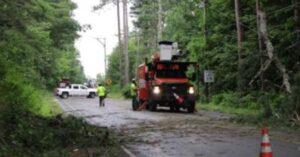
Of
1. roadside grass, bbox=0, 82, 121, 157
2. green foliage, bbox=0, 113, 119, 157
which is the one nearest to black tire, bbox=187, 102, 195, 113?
roadside grass, bbox=0, 82, 121, 157

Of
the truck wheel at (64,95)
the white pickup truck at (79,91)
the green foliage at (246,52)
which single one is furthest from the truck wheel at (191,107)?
the white pickup truck at (79,91)

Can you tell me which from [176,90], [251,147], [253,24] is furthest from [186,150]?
[253,24]

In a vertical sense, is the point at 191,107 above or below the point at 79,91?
below

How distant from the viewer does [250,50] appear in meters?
36.0

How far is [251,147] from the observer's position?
14695 mm

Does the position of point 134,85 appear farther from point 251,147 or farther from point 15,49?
point 251,147

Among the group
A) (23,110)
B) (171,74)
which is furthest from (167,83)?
(23,110)

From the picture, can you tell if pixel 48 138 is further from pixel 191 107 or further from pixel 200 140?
pixel 191 107

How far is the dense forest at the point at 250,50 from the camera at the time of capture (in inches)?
1004

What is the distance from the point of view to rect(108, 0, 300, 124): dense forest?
25500 mm

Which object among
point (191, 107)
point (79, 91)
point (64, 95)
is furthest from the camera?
point (79, 91)

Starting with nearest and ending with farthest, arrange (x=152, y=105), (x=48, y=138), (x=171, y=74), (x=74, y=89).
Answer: (x=48, y=138) < (x=152, y=105) < (x=171, y=74) < (x=74, y=89)

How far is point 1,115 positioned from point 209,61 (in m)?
31.1

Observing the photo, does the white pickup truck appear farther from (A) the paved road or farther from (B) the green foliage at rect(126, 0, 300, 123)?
(A) the paved road
